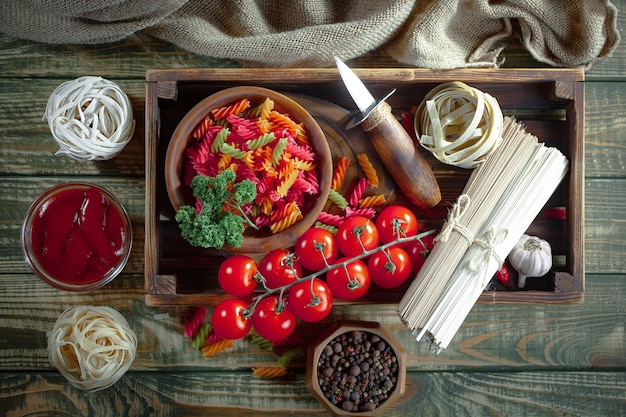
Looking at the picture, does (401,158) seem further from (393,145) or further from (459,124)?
(459,124)

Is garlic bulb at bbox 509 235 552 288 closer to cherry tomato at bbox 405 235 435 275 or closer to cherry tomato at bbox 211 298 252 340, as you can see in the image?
cherry tomato at bbox 405 235 435 275

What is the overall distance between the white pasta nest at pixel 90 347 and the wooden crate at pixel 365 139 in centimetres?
15

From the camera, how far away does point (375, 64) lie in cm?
153

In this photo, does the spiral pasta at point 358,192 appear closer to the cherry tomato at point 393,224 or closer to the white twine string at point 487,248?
the cherry tomato at point 393,224

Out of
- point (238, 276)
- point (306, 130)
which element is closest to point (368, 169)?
point (306, 130)

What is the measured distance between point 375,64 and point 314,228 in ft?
1.60

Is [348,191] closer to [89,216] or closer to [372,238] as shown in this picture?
[372,238]

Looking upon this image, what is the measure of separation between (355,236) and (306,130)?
27 cm

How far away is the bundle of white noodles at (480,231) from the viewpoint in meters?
1.31

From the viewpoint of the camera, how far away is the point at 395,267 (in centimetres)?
130

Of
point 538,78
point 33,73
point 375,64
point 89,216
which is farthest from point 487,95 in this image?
point 33,73

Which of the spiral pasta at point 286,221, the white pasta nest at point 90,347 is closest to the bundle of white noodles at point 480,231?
the spiral pasta at point 286,221

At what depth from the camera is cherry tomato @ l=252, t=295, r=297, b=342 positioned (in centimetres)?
131

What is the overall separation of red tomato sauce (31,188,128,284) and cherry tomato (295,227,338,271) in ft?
1.44
